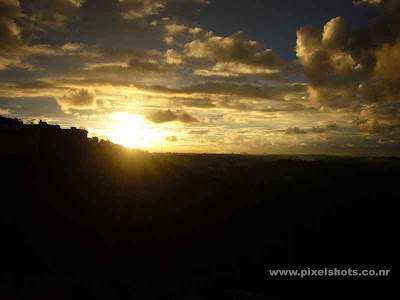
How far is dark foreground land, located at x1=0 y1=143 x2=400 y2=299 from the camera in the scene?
77.6 feet

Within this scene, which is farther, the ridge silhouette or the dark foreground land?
the ridge silhouette

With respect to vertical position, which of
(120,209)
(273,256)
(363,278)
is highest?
(120,209)

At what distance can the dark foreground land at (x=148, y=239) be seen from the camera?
77.6 ft

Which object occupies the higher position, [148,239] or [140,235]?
[140,235]

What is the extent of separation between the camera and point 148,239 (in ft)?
108

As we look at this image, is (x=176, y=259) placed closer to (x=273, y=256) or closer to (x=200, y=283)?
(x=200, y=283)

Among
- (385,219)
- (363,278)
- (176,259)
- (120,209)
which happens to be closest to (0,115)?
(120,209)

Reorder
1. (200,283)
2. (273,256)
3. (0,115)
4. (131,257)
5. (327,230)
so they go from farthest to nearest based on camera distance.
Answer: (327,230) → (0,115) → (273,256) → (131,257) → (200,283)

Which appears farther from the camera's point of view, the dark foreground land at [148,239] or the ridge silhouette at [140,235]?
the ridge silhouette at [140,235]

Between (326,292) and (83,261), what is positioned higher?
(83,261)

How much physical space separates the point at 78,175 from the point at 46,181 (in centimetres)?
419

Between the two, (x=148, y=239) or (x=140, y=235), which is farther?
(x=140, y=235)

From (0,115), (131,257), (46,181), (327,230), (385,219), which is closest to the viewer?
(131,257)

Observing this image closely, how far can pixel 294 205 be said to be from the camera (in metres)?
73.2
